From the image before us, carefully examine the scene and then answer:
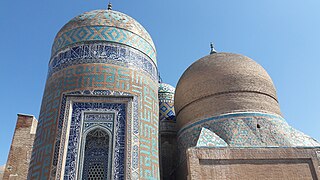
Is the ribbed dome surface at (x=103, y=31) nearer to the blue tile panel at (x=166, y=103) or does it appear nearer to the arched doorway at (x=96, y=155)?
the arched doorway at (x=96, y=155)

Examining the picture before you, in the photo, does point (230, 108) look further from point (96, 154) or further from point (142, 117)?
point (96, 154)

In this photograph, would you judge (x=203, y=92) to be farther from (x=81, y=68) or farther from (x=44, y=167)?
(x=44, y=167)

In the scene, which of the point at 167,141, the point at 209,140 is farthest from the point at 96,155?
the point at 167,141

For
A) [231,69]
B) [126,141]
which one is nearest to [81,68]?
[126,141]

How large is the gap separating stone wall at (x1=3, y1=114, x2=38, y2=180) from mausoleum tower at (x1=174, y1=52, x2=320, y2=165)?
507 centimetres

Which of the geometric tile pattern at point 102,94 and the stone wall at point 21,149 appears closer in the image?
the geometric tile pattern at point 102,94

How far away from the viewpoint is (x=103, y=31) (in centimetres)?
700

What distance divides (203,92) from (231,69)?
1.02m

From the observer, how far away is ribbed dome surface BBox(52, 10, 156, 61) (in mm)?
6957

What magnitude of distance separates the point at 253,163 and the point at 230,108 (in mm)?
1826

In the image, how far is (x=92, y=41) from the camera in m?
6.83

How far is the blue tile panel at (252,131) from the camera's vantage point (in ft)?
21.3

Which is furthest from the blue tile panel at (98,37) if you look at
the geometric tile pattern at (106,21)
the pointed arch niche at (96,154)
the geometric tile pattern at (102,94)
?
the pointed arch niche at (96,154)

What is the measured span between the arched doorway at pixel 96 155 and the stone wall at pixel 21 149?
14.2ft
